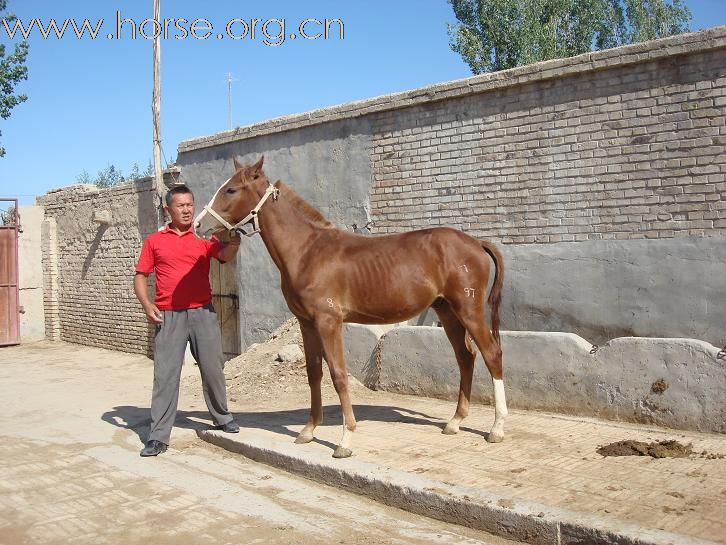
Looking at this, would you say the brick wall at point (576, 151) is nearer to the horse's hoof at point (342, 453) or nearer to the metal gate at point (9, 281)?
the horse's hoof at point (342, 453)

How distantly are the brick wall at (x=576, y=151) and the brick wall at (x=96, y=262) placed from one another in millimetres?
6323

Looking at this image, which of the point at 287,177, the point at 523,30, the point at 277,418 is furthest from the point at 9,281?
the point at 523,30

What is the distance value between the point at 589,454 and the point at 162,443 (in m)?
3.47

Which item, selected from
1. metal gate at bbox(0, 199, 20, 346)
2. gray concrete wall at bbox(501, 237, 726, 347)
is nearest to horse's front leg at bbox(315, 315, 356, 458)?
gray concrete wall at bbox(501, 237, 726, 347)

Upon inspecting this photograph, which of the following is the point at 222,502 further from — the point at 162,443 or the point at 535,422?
the point at 535,422

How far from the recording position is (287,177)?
1037 centimetres

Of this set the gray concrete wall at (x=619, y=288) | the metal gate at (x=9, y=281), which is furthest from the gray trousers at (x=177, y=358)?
the metal gate at (x=9, y=281)

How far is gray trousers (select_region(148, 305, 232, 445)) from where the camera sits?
601 cm

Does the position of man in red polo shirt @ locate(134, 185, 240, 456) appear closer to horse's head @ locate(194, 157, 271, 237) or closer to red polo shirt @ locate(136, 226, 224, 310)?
red polo shirt @ locate(136, 226, 224, 310)

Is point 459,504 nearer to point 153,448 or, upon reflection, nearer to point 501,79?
point 153,448

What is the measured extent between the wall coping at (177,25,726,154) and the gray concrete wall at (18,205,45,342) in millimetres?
6803

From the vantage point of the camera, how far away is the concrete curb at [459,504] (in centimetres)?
356

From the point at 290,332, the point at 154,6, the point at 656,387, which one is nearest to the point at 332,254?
the point at 656,387

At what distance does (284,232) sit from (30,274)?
11918 millimetres
